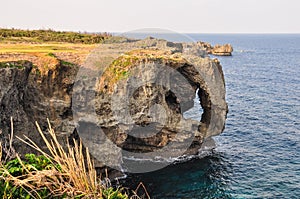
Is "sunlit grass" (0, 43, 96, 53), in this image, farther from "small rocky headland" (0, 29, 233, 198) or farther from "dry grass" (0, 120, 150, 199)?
"dry grass" (0, 120, 150, 199)

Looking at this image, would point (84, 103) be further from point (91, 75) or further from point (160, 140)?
point (160, 140)

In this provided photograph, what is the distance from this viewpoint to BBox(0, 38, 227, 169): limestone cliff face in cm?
2944

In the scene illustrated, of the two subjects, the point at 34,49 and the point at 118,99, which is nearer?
the point at 118,99

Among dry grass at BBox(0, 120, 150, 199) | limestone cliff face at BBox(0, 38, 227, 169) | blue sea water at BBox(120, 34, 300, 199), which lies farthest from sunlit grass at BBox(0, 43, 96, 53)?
dry grass at BBox(0, 120, 150, 199)

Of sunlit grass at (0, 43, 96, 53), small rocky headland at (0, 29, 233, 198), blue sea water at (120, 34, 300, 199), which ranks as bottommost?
blue sea water at (120, 34, 300, 199)

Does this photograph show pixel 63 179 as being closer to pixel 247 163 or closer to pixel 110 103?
pixel 110 103

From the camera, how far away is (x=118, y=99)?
32.2 meters

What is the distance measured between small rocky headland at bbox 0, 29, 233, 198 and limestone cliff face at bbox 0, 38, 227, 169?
9 cm

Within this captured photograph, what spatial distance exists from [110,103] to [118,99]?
0.90 metres

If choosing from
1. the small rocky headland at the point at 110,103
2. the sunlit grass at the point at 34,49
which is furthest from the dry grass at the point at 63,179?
the sunlit grass at the point at 34,49

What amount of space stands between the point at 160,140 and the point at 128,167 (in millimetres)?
5006

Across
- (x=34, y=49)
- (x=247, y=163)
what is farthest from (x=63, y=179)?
(x=247, y=163)

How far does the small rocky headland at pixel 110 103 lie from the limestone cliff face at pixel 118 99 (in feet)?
0.29

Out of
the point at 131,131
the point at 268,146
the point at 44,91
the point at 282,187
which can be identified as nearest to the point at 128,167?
the point at 131,131
